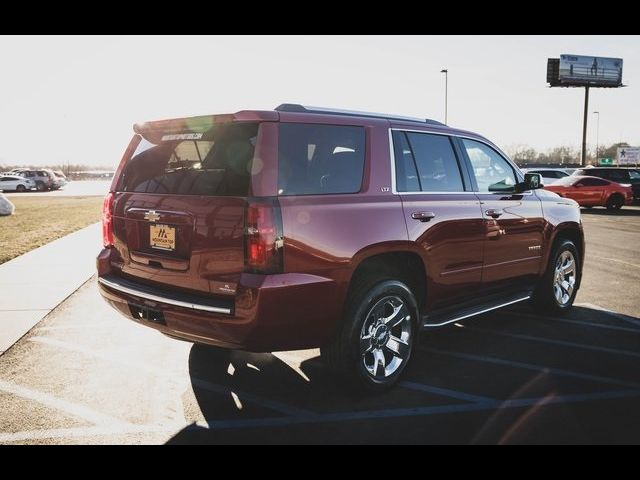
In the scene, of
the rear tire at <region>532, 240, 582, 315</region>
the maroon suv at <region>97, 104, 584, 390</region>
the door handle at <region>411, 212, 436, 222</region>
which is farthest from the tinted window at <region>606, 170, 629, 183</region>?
the door handle at <region>411, 212, 436, 222</region>

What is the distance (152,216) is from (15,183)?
148ft

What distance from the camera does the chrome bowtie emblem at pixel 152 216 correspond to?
377 cm

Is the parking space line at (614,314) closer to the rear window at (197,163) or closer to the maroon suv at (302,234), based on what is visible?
the maroon suv at (302,234)

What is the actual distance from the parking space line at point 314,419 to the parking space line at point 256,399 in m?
0.10

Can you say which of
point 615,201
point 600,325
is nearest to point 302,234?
point 600,325

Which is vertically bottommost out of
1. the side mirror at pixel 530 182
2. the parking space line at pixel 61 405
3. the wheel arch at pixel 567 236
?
the parking space line at pixel 61 405

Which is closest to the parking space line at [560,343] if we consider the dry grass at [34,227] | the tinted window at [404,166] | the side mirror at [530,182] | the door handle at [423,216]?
the side mirror at [530,182]

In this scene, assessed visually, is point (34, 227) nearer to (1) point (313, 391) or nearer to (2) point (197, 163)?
(2) point (197, 163)

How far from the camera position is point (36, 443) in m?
3.28

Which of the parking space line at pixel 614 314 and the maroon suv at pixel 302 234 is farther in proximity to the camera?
the parking space line at pixel 614 314

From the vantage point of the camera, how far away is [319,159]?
3.72 m

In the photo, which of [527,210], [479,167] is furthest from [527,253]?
[479,167]
